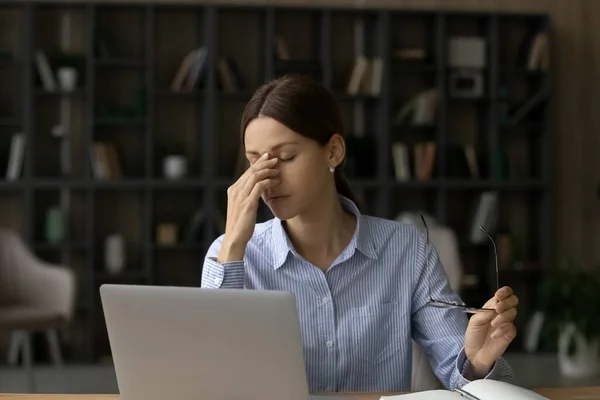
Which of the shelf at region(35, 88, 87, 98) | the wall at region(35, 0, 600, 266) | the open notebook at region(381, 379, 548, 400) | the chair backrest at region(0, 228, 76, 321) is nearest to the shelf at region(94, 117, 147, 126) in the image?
the shelf at region(35, 88, 87, 98)

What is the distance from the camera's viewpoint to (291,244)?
2.16 metres

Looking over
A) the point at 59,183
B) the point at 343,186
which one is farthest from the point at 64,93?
the point at 343,186

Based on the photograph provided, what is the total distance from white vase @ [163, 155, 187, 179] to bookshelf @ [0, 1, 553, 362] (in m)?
0.07

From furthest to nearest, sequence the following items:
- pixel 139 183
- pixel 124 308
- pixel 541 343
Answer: pixel 541 343, pixel 139 183, pixel 124 308

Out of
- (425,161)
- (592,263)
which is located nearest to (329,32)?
(425,161)

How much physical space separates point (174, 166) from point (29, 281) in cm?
118

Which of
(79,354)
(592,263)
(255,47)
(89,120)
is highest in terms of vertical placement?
(255,47)

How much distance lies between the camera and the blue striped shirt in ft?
6.89

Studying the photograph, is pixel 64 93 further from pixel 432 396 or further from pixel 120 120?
pixel 432 396

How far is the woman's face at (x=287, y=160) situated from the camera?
6.84 ft

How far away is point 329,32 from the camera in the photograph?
20.0ft

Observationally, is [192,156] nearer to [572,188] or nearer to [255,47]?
[255,47]

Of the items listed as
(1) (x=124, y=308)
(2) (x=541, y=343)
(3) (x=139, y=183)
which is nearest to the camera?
(1) (x=124, y=308)

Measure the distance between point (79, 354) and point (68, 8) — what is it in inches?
83.2
